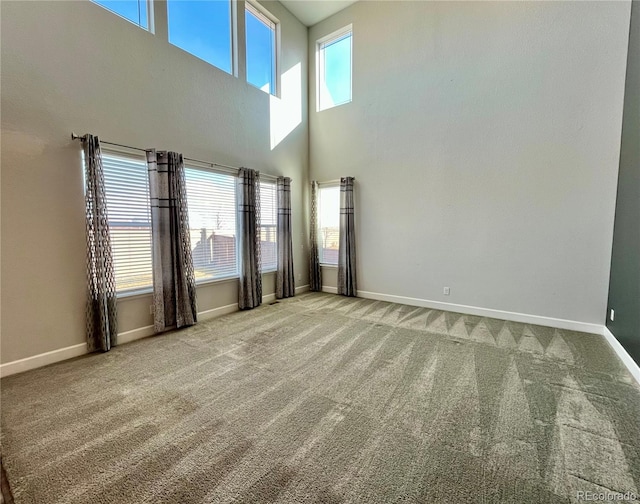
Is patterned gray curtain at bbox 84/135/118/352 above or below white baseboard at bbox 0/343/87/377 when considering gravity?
above

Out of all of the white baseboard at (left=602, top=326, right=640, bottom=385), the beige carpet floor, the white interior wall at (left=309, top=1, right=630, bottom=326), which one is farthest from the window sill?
the white baseboard at (left=602, top=326, right=640, bottom=385)

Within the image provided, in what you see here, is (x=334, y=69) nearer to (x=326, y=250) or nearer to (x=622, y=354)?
(x=326, y=250)

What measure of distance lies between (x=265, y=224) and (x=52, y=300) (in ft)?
9.47

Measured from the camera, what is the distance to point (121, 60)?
9.90ft

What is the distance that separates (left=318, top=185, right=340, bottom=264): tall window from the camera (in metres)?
5.39

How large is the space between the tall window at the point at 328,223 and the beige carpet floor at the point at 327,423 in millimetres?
2557

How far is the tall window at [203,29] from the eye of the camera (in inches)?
139

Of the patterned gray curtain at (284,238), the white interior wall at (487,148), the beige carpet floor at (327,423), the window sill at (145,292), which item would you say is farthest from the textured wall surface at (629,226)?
the window sill at (145,292)

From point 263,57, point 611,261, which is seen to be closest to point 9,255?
point 263,57

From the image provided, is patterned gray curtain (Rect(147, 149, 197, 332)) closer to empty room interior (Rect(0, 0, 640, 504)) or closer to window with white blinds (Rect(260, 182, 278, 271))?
empty room interior (Rect(0, 0, 640, 504))

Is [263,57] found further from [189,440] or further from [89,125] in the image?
[189,440]

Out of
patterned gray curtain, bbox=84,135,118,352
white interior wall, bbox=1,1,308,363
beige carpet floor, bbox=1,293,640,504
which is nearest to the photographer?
beige carpet floor, bbox=1,293,640,504

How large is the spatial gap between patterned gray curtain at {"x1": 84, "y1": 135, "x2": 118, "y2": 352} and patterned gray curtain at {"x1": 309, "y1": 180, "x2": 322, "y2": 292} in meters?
3.38

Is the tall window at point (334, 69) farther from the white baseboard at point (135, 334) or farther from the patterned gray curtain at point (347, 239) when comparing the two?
the white baseboard at point (135, 334)
